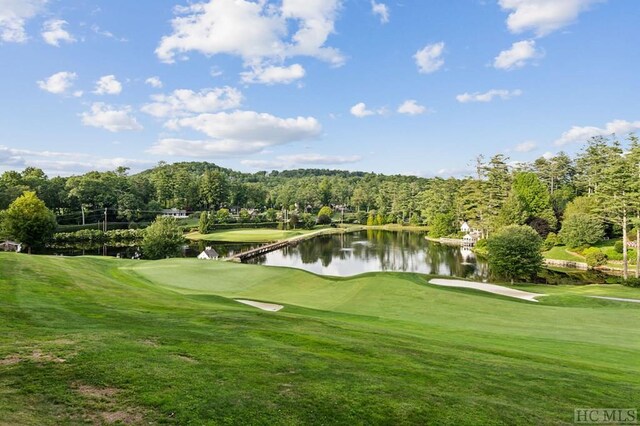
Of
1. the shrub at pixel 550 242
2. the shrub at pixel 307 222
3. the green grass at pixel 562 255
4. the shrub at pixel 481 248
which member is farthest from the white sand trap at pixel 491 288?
the shrub at pixel 307 222

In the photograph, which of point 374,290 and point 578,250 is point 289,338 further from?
point 578,250

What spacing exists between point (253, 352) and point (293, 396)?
234 centimetres

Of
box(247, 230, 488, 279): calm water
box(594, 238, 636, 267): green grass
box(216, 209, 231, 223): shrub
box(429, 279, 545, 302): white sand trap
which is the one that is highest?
box(216, 209, 231, 223): shrub

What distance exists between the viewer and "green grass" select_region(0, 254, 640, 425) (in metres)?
5.67

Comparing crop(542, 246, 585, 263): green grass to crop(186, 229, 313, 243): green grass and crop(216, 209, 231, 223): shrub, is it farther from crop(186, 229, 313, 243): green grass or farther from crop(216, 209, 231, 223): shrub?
crop(216, 209, 231, 223): shrub

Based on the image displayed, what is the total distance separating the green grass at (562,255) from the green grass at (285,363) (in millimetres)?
41462

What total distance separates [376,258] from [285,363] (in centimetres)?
5187

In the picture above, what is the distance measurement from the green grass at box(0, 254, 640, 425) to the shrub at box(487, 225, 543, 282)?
73.2 ft

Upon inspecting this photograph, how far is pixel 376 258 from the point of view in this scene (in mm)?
58688

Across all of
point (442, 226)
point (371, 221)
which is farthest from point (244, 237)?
point (371, 221)

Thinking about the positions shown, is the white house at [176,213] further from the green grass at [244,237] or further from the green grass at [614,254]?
the green grass at [614,254]

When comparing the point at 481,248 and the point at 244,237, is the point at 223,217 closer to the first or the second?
the point at 244,237

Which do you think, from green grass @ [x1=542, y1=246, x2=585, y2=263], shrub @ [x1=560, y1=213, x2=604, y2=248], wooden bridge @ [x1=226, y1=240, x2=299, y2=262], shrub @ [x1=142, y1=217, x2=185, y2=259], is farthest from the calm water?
shrub @ [x1=560, y1=213, x2=604, y2=248]

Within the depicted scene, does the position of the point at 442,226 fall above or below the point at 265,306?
above
